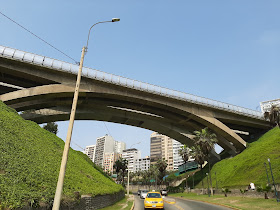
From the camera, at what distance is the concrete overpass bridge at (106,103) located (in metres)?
33.7

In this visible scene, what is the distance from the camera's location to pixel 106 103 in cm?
4484

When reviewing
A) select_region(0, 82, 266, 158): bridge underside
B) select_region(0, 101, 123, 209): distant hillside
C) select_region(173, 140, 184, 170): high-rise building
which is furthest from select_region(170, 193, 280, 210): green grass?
select_region(173, 140, 184, 170): high-rise building

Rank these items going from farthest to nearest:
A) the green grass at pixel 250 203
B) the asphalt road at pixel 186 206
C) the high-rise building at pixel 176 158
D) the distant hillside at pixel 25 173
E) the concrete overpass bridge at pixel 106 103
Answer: the high-rise building at pixel 176 158 < the concrete overpass bridge at pixel 106 103 < the asphalt road at pixel 186 206 < the green grass at pixel 250 203 < the distant hillside at pixel 25 173

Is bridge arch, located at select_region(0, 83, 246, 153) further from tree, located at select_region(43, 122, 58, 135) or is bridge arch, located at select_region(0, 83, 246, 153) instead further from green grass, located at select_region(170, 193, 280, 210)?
green grass, located at select_region(170, 193, 280, 210)

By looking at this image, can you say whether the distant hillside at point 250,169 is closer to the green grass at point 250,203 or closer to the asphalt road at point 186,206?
the green grass at point 250,203

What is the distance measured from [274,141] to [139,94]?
107 ft

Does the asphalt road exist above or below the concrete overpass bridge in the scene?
below

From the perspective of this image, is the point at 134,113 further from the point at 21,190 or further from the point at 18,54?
the point at 21,190

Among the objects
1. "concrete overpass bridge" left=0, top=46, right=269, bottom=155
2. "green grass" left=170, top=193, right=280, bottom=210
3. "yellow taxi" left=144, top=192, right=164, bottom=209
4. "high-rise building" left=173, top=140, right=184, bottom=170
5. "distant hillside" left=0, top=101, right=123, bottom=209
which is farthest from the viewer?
"high-rise building" left=173, top=140, right=184, bottom=170

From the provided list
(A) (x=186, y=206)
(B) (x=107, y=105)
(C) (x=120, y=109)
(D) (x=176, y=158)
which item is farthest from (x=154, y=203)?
(D) (x=176, y=158)

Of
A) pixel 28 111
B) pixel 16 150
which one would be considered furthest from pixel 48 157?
pixel 28 111

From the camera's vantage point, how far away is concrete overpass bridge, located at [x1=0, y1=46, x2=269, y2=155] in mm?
33663

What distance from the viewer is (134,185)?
400ft

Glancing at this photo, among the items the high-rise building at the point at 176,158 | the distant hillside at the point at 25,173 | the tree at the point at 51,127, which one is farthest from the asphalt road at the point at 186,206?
the high-rise building at the point at 176,158
